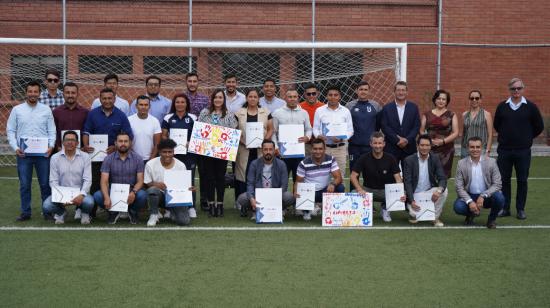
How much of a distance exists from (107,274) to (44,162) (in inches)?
119

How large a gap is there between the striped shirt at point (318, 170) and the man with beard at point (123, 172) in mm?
1968

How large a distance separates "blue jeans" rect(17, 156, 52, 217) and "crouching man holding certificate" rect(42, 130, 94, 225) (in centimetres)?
27

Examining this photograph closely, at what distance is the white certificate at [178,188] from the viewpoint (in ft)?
27.9

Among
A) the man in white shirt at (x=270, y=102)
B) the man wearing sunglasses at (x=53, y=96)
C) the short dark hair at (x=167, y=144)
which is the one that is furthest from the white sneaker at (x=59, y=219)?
the man in white shirt at (x=270, y=102)

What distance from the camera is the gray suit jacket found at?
846cm

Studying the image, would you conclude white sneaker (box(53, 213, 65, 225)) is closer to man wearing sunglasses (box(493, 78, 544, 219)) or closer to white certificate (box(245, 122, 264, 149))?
white certificate (box(245, 122, 264, 149))

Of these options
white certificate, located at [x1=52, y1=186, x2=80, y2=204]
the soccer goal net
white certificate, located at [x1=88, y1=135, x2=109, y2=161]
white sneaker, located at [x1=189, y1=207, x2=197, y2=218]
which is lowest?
white sneaker, located at [x1=189, y1=207, x2=197, y2=218]

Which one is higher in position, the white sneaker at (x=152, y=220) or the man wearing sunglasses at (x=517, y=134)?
the man wearing sunglasses at (x=517, y=134)

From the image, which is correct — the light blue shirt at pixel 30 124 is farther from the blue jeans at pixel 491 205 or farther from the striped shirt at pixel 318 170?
the blue jeans at pixel 491 205

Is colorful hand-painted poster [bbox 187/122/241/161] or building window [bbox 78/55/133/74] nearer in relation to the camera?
colorful hand-painted poster [bbox 187/122/241/161]

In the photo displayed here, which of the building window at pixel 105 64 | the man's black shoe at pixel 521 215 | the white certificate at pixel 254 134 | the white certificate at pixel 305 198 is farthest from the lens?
the building window at pixel 105 64

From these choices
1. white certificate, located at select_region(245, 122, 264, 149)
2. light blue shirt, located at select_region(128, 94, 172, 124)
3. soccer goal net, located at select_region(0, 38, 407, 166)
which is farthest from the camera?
soccer goal net, located at select_region(0, 38, 407, 166)

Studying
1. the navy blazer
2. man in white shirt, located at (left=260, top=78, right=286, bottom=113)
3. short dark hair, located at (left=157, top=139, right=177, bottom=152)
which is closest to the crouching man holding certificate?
short dark hair, located at (left=157, top=139, right=177, bottom=152)

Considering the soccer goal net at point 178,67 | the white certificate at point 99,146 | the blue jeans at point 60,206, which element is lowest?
the blue jeans at point 60,206
